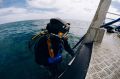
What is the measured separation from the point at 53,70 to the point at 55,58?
2.63 ft

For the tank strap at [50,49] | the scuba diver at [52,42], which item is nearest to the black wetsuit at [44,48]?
the scuba diver at [52,42]

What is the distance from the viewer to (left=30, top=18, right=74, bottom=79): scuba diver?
475 cm

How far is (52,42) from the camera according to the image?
4.91 metres

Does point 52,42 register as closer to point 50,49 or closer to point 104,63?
point 50,49

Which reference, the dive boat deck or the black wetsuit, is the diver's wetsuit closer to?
the black wetsuit

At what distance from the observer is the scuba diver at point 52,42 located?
4.75 metres

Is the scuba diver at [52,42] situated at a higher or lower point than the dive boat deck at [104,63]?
higher

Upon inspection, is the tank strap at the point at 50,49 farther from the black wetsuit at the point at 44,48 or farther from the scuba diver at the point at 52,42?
the black wetsuit at the point at 44,48

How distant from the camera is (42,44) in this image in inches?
192

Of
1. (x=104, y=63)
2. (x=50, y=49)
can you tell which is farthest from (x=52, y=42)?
(x=104, y=63)

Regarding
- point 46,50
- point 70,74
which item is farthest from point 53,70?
point 46,50

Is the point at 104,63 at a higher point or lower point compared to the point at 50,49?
lower

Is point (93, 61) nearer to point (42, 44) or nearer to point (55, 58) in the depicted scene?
point (55, 58)

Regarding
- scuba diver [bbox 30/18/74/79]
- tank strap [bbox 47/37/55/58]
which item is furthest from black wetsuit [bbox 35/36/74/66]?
tank strap [bbox 47/37/55/58]
